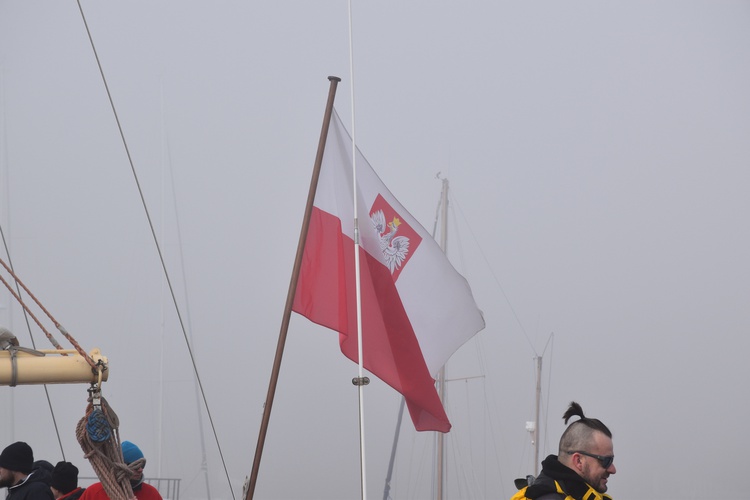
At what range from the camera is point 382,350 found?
12.9 feet

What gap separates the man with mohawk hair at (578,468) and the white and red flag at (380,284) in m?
1.72

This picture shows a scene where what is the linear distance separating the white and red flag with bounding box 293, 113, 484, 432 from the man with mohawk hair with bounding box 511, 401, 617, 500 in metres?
1.72

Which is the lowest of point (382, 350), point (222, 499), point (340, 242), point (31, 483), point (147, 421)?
point (222, 499)

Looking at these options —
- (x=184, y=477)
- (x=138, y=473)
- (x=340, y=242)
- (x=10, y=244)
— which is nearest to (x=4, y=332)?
(x=138, y=473)

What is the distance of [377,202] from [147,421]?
293 inches

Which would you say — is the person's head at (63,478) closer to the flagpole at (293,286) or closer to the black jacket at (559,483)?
the flagpole at (293,286)

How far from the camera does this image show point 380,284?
397 centimetres

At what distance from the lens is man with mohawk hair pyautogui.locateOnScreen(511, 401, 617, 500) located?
1914 millimetres

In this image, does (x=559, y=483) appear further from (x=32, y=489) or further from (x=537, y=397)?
(x=537, y=397)

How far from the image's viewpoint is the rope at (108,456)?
79.1 inches

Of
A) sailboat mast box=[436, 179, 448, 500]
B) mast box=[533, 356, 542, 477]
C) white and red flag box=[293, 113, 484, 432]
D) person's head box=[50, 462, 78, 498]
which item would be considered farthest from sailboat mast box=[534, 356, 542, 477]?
person's head box=[50, 462, 78, 498]

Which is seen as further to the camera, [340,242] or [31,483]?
[340,242]

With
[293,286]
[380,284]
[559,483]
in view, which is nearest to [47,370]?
[559,483]

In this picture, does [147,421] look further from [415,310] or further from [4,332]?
[4,332]
